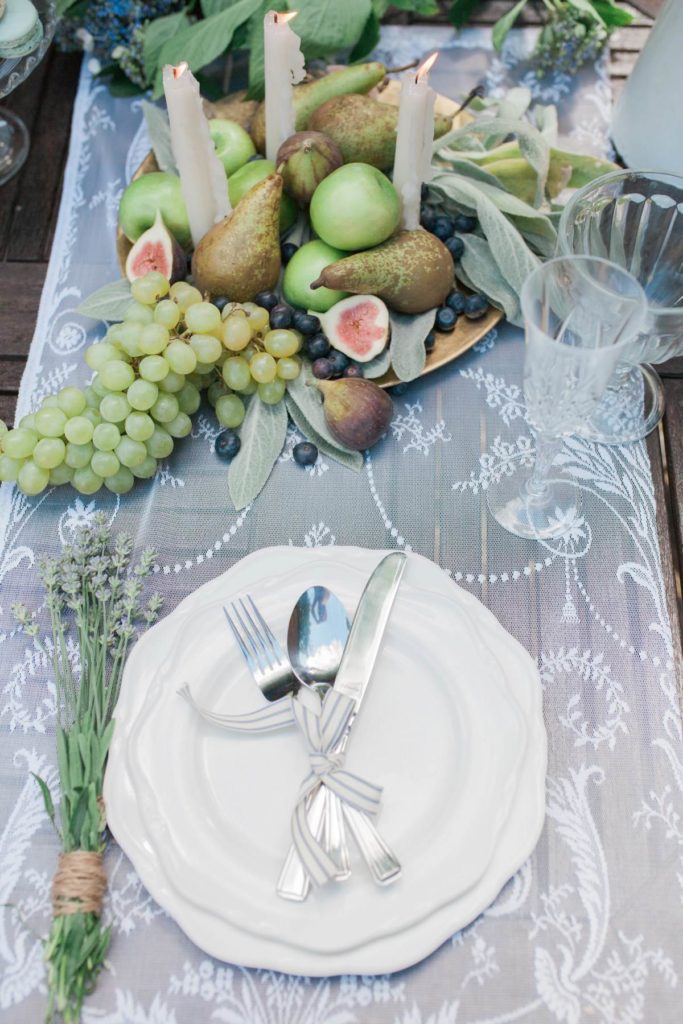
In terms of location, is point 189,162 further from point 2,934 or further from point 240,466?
point 2,934

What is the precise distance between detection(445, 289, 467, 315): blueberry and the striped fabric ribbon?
45 cm

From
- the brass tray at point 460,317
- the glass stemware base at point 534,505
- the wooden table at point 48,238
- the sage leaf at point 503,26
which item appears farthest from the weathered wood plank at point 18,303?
the sage leaf at point 503,26

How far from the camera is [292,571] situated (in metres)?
0.76

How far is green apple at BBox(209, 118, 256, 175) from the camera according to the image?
38.4 inches

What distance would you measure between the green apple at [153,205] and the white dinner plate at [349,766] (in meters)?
0.45

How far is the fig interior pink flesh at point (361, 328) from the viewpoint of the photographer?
88 cm

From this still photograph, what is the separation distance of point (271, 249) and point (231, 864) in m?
0.60

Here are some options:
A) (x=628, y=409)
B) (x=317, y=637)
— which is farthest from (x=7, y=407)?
(x=628, y=409)

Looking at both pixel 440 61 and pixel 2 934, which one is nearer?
pixel 2 934

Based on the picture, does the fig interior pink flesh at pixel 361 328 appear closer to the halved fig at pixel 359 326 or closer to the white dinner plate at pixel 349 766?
the halved fig at pixel 359 326

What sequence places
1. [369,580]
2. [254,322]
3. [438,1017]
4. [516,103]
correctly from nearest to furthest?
[438,1017]
[369,580]
[254,322]
[516,103]

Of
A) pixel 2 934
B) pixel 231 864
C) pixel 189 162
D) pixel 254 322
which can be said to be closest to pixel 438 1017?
pixel 231 864

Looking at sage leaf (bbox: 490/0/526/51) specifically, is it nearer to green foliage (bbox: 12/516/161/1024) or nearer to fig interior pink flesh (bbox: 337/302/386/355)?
fig interior pink flesh (bbox: 337/302/386/355)

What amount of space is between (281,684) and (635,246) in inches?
23.3
